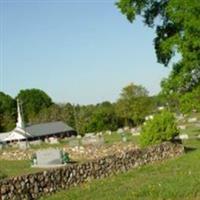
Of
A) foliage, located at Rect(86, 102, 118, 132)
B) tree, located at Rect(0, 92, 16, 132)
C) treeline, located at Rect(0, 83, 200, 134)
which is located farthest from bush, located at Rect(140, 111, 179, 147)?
tree, located at Rect(0, 92, 16, 132)

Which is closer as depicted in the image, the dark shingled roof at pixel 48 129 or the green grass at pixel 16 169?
the green grass at pixel 16 169

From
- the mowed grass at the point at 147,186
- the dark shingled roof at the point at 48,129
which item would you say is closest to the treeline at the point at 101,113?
the dark shingled roof at the point at 48,129

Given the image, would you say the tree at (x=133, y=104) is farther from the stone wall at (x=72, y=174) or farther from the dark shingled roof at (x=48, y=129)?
the stone wall at (x=72, y=174)

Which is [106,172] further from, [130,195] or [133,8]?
[133,8]

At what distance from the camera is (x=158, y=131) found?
35.3 m

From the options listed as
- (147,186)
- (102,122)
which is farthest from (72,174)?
(102,122)

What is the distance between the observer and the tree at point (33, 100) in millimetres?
157600

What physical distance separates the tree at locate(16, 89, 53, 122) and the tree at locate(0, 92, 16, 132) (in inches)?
191

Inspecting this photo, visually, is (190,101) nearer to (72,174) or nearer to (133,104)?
(72,174)

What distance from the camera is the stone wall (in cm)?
2000

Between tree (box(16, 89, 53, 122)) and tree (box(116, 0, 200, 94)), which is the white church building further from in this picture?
tree (box(116, 0, 200, 94))

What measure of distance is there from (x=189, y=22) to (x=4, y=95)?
123668 mm

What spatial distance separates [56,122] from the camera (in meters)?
120

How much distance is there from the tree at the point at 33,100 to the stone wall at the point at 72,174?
404 ft
